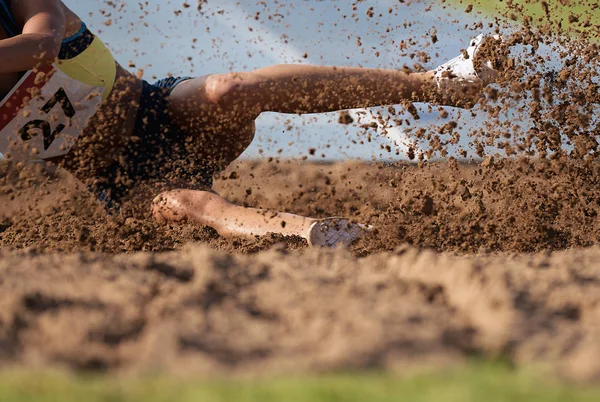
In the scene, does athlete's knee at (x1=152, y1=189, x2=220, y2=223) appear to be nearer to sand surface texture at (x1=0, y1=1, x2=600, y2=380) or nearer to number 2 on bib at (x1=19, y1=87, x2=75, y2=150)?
sand surface texture at (x1=0, y1=1, x2=600, y2=380)

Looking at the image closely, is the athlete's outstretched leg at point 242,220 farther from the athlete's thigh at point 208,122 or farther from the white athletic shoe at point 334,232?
the athlete's thigh at point 208,122

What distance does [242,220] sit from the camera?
124 inches

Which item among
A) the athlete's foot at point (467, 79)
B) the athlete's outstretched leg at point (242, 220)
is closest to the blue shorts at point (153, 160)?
the athlete's outstretched leg at point (242, 220)

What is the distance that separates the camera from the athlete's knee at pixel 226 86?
3.12 metres

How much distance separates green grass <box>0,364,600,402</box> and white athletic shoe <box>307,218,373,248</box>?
1.72 meters

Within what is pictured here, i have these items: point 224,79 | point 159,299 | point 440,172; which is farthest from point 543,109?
point 159,299

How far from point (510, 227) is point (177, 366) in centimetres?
222

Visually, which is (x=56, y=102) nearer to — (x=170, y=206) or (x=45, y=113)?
(x=45, y=113)

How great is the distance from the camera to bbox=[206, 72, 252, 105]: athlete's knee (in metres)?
3.12

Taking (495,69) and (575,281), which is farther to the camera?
(495,69)

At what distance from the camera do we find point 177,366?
1220mm

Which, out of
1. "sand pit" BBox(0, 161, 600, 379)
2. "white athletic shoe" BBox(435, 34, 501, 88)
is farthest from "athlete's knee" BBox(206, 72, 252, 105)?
"sand pit" BBox(0, 161, 600, 379)

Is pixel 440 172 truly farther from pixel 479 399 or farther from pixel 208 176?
pixel 479 399

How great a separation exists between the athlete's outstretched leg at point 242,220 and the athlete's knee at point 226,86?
0.47 meters
